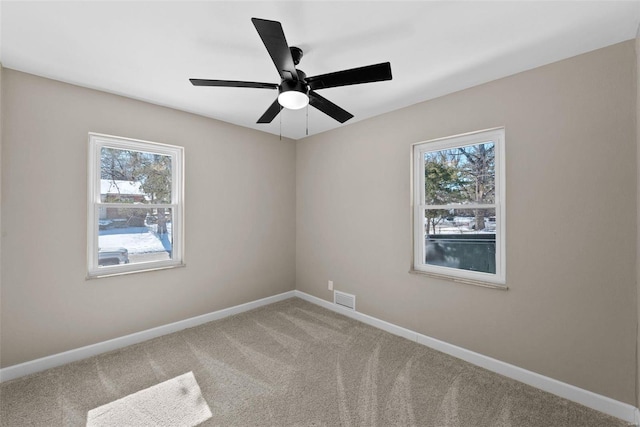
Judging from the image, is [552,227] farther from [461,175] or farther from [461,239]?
[461,175]

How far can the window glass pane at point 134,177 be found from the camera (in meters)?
2.73

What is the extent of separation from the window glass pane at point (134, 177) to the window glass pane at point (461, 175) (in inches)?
115

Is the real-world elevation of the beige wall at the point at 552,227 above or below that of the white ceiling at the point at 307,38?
below

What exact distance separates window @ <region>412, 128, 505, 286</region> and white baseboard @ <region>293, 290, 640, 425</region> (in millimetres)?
662

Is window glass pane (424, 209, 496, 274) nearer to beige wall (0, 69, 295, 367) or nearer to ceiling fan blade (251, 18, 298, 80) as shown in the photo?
ceiling fan blade (251, 18, 298, 80)

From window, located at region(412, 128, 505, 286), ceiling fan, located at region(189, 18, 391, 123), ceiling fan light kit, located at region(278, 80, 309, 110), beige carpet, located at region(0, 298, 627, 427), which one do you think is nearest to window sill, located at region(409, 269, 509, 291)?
window, located at region(412, 128, 505, 286)

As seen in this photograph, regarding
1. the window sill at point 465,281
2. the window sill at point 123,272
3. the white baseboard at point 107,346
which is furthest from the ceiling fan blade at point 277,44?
the white baseboard at point 107,346

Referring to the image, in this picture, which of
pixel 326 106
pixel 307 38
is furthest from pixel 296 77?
pixel 326 106

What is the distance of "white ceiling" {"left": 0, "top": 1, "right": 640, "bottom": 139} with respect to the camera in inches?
62.4

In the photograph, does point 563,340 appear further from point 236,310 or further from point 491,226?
point 236,310

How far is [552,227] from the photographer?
6.89 ft

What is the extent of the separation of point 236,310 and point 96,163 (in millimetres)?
2259

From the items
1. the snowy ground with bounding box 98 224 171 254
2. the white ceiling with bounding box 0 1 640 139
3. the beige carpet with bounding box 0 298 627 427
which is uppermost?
the white ceiling with bounding box 0 1 640 139

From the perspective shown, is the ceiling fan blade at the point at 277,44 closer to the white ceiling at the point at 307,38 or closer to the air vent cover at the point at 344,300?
the white ceiling at the point at 307,38
